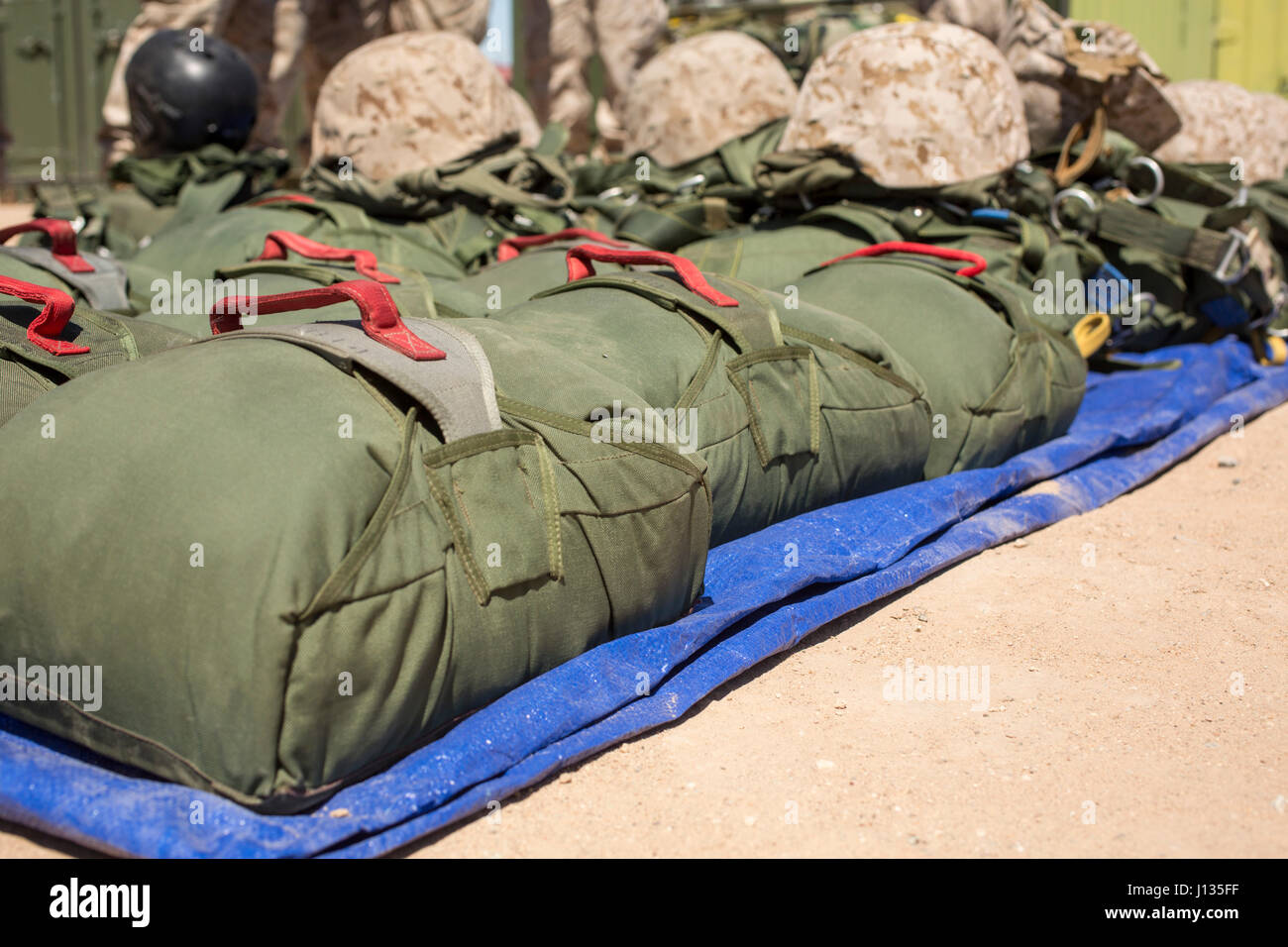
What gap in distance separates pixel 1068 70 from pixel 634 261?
313 centimetres

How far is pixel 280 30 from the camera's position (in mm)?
9992

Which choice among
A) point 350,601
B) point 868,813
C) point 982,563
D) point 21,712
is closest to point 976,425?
point 982,563

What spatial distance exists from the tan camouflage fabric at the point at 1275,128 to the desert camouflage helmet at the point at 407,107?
438cm

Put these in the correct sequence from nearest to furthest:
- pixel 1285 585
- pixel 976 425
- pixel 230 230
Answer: pixel 1285 585 < pixel 976 425 < pixel 230 230

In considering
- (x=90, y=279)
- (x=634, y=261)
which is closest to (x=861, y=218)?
(x=634, y=261)

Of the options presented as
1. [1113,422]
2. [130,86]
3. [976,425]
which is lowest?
[1113,422]

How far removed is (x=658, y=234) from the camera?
4.18m

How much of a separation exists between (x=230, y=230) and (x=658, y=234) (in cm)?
140

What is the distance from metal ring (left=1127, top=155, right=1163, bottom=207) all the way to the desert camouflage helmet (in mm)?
2555

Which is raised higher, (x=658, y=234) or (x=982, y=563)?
(x=658, y=234)

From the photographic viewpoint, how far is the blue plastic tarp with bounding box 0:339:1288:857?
1.57 m

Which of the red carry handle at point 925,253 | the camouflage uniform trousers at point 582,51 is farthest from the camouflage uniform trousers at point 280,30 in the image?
the red carry handle at point 925,253
